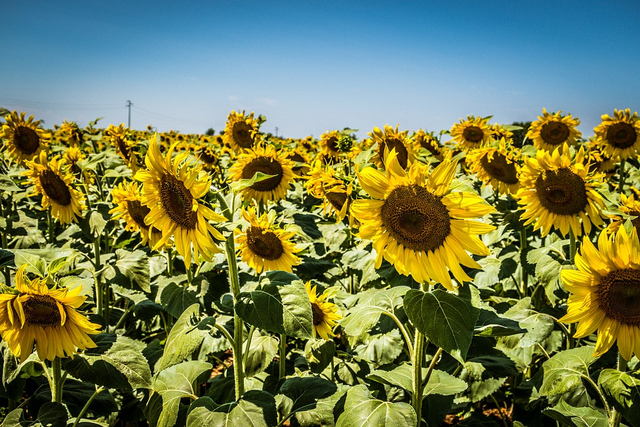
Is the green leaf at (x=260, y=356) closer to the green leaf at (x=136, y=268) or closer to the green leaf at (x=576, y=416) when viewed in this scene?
the green leaf at (x=136, y=268)

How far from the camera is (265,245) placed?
3.00 metres

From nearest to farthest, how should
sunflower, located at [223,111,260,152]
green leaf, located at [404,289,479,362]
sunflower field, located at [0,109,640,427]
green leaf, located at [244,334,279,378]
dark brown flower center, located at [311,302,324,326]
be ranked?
green leaf, located at [404,289,479,362]
sunflower field, located at [0,109,640,427]
green leaf, located at [244,334,279,378]
dark brown flower center, located at [311,302,324,326]
sunflower, located at [223,111,260,152]

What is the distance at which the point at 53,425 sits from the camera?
6.88 feet

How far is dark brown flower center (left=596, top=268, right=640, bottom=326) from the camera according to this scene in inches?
73.4

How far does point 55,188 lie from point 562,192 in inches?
149

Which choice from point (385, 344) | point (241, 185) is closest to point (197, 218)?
point (241, 185)

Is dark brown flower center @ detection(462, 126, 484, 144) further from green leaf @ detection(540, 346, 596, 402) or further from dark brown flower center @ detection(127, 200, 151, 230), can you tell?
dark brown flower center @ detection(127, 200, 151, 230)

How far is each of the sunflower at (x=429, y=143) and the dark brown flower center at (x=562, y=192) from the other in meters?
2.15

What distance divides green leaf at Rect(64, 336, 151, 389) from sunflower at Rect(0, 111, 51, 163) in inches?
162

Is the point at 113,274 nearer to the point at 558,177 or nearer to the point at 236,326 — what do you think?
the point at 236,326

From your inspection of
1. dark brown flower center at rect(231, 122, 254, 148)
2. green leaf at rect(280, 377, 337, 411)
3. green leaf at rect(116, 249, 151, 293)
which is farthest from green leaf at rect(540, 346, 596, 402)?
dark brown flower center at rect(231, 122, 254, 148)

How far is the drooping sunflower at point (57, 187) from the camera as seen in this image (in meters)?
3.63

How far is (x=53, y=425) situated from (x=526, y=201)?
2961 millimetres

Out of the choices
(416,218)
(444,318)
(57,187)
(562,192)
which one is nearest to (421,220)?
(416,218)
